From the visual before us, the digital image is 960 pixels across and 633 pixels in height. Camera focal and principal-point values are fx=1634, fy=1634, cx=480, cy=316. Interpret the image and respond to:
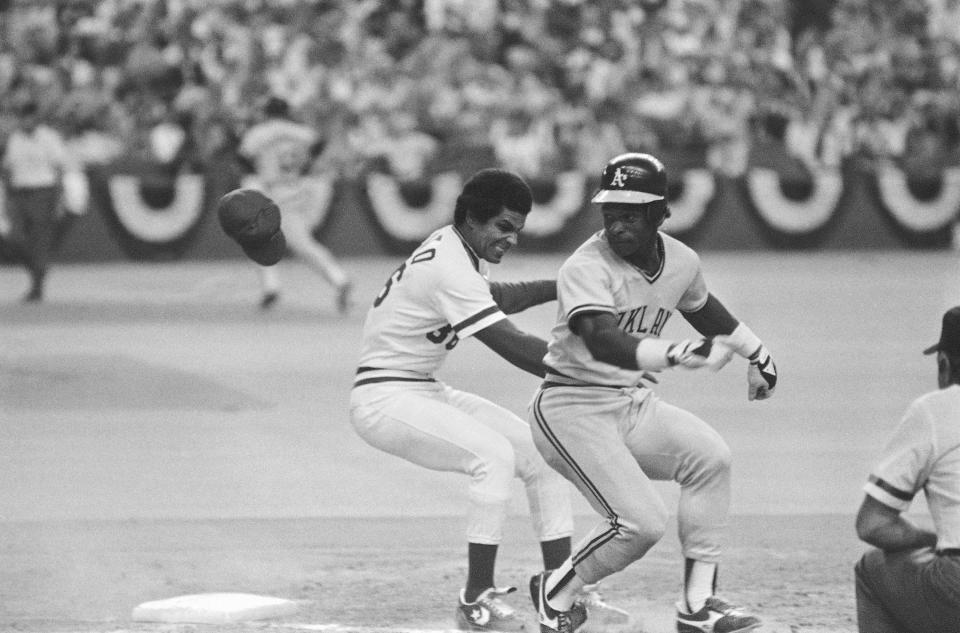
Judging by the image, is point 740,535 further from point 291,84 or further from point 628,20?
point 628,20

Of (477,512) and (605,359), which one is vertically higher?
(605,359)

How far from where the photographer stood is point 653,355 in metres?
5.64

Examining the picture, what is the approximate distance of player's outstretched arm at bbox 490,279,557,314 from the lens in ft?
23.6

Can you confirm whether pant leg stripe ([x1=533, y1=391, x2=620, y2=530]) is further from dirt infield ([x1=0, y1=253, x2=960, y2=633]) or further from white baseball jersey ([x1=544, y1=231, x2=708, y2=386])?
dirt infield ([x1=0, y1=253, x2=960, y2=633])

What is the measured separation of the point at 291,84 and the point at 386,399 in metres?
15.9

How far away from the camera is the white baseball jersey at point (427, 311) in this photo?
21.5ft

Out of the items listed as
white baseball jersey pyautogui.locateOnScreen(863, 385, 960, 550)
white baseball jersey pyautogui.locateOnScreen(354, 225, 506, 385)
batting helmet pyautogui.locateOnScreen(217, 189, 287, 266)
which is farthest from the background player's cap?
batting helmet pyautogui.locateOnScreen(217, 189, 287, 266)

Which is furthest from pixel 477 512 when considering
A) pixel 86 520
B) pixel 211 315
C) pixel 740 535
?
pixel 211 315

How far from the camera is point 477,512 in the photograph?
6469 mm

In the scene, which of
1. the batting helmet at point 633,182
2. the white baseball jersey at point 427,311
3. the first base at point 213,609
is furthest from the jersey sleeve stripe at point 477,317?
the first base at point 213,609

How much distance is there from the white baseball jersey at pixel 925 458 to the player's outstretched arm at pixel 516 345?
5.72 ft

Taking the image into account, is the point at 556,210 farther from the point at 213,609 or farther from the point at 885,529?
the point at 885,529

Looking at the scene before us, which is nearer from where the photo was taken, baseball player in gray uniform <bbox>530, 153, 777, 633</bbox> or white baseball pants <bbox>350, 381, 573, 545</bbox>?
baseball player in gray uniform <bbox>530, 153, 777, 633</bbox>

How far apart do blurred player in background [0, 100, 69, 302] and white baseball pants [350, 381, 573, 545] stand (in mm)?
11265
